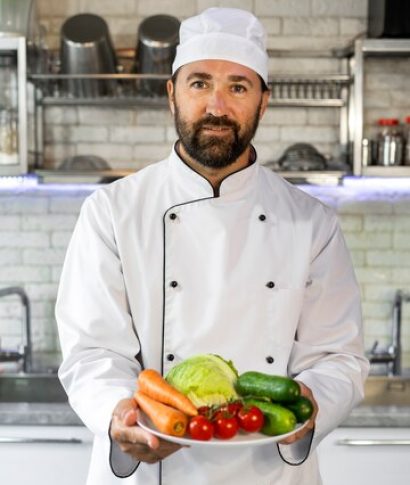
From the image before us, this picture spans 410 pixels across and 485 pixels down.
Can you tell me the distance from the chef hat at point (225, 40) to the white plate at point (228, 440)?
829mm

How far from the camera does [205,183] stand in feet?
6.22

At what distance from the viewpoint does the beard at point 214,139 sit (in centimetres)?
179

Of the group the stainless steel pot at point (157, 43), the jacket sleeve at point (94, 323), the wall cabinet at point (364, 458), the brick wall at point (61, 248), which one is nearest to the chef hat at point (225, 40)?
the jacket sleeve at point (94, 323)

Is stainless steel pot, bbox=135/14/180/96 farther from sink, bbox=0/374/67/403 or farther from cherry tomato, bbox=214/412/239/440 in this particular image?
cherry tomato, bbox=214/412/239/440

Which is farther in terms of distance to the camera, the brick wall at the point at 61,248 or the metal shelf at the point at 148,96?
the brick wall at the point at 61,248

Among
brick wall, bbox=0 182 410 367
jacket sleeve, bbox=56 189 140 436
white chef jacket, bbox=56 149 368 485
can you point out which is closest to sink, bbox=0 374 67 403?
brick wall, bbox=0 182 410 367

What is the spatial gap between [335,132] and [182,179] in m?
1.61

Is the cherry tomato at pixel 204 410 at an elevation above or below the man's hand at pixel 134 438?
above

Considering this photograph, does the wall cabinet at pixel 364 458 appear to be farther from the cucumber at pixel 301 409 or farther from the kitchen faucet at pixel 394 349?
the cucumber at pixel 301 409

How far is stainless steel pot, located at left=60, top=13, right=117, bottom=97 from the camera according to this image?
3000mm

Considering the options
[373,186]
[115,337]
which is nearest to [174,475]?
[115,337]

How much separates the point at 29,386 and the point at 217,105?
185 cm

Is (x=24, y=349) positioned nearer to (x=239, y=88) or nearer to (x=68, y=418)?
(x=68, y=418)

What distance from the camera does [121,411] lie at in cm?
150
